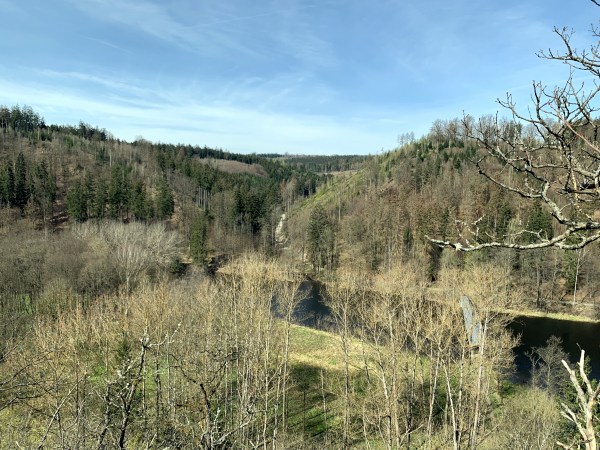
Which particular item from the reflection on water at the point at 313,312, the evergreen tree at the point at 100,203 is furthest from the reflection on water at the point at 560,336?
the evergreen tree at the point at 100,203

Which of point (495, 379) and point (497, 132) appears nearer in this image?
point (497, 132)

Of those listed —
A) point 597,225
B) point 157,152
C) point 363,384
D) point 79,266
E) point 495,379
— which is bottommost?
point 363,384

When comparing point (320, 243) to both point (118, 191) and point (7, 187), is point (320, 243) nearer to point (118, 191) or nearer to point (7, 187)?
point (118, 191)

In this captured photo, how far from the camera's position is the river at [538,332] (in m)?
32.7

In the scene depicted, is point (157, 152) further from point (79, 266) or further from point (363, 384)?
point (363, 384)

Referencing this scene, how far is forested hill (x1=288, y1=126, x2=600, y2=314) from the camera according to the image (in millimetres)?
50750

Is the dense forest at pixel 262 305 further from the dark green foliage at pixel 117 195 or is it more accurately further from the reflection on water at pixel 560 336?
the reflection on water at pixel 560 336

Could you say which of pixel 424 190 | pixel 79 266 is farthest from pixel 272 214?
pixel 79 266

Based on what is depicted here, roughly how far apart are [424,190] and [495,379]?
6679 centimetres

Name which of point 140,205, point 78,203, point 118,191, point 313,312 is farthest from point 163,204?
point 313,312

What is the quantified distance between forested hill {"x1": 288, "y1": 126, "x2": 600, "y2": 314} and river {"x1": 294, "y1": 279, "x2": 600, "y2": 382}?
5.42m

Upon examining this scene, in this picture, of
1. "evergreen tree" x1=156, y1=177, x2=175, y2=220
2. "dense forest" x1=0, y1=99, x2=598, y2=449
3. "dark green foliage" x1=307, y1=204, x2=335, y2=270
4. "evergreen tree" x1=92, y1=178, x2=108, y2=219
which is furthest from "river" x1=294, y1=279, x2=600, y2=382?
"evergreen tree" x1=92, y1=178, x2=108, y2=219

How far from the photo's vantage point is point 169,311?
2033 centimetres

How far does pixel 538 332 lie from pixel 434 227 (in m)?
24.3
